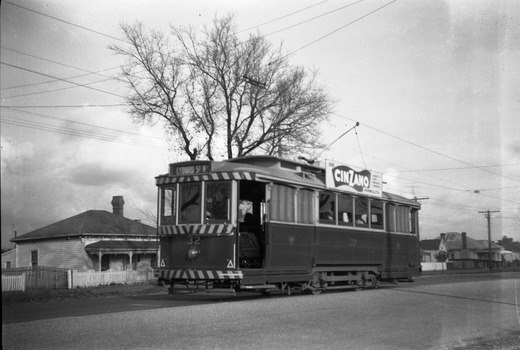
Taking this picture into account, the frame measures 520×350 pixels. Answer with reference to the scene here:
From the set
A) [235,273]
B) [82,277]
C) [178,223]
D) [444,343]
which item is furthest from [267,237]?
[82,277]

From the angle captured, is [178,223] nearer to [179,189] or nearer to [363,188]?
[179,189]

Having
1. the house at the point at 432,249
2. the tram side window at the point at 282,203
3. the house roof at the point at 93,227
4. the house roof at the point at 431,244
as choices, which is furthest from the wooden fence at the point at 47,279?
the house roof at the point at 431,244

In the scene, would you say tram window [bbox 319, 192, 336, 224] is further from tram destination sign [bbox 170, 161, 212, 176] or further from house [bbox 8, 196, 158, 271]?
house [bbox 8, 196, 158, 271]

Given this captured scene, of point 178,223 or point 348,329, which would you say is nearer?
point 348,329

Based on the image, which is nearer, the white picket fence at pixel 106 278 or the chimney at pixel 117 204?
the white picket fence at pixel 106 278

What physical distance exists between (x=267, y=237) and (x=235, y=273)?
1404 mm

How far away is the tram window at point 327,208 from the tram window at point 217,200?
3.66 m

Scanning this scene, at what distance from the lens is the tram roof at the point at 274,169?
14.1 m

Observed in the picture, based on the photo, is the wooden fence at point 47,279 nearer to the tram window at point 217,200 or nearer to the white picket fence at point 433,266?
the tram window at point 217,200

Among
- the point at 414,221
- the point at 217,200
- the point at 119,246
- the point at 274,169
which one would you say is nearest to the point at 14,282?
the point at 119,246

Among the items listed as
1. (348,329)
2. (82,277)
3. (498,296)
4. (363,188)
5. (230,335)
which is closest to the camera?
(230,335)

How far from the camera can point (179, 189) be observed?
47.4 feet

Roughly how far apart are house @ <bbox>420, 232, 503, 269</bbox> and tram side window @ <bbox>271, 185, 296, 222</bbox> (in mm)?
72336

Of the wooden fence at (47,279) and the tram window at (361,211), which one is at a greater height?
the tram window at (361,211)
